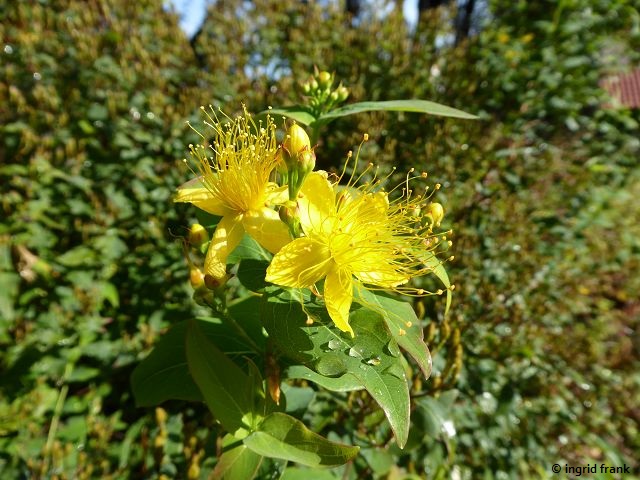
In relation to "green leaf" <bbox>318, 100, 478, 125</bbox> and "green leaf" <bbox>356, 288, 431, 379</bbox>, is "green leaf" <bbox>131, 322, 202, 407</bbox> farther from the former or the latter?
"green leaf" <bbox>318, 100, 478, 125</bbox>

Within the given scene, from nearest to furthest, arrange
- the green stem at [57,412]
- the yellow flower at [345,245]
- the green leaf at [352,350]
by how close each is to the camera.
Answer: the green leaf at [352,350] < the yellow flower at [345,245] < the green stem at [57,412]

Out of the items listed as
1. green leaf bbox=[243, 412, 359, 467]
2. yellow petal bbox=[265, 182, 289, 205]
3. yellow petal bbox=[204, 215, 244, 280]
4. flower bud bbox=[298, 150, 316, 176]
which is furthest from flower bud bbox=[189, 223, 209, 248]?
green leaf bbox=[243, 412, 359, 467]

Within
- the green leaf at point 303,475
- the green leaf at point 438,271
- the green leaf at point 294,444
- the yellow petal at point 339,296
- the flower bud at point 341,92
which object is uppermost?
the flower bud at point 341,92

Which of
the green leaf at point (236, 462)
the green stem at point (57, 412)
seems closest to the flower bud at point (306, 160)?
the green leaf at point (236, 462)

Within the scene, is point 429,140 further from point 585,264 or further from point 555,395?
point 555,395

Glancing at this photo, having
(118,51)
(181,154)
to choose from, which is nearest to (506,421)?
(181,154)

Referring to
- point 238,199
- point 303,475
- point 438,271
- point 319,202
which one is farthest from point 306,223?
point 303,475

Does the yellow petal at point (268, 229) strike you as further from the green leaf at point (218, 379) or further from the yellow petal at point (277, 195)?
the green leaf at point (218, 379)
